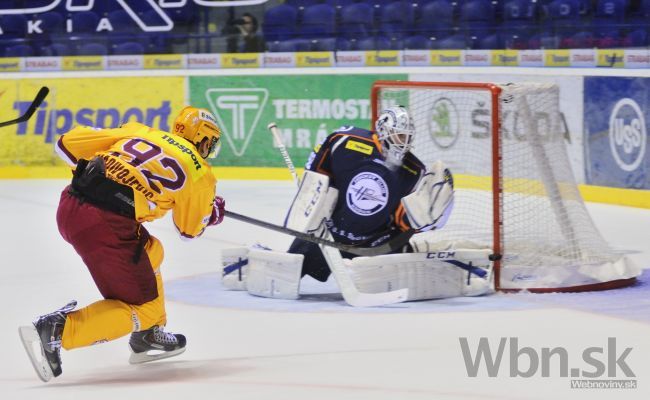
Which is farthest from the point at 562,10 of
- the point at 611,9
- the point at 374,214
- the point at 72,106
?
the point at 374,214

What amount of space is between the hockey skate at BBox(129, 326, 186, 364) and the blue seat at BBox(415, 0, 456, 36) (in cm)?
665

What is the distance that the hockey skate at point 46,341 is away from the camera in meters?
4.09

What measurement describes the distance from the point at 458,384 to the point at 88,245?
1.33 m

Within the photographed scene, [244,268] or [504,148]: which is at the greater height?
[504,148]

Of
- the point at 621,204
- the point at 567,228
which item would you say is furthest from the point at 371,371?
the point at 621,204

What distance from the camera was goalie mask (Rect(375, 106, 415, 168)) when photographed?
568 cm

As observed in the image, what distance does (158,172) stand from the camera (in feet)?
13.8

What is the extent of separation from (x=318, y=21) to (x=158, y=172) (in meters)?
7.44

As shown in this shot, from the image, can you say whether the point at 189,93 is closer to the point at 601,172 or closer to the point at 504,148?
the point at 601,172

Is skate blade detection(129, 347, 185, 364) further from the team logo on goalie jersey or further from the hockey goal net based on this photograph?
the hockey goal net

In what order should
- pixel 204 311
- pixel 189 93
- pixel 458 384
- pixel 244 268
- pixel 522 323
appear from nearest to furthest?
pixel 458 384 < pixel 522 323 < pixel 204 311 < pixel 244 268 < pixel 189 93

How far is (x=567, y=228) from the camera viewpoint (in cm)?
622

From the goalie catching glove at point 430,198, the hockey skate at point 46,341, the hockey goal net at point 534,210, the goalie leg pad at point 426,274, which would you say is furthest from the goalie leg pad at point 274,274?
the hockey skate at point 46,341

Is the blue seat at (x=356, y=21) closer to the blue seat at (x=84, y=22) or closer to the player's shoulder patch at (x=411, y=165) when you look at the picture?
the blue seat at (x=84, y=22)
